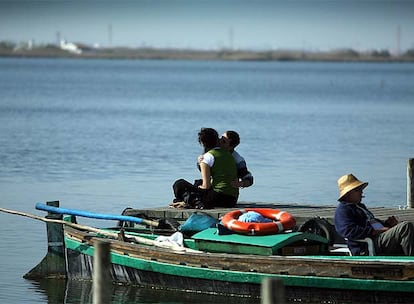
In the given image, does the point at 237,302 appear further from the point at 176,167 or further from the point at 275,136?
the point at 275,136

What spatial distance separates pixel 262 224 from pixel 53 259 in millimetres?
3526

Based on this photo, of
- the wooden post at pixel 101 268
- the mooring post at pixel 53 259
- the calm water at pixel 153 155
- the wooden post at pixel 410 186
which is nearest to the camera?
Answer: the wooden post at pixel 101 268

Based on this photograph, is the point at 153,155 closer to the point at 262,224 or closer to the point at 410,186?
the point at 410,186

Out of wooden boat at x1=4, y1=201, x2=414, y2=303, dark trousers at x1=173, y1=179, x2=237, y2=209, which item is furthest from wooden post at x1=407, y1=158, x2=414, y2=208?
wooden boat at x1=4, y1=201, x2=414, y2=303

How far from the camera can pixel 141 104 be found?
74.7m

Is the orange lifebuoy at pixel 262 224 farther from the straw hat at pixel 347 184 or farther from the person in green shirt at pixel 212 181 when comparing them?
the person in green shirt at pixel 212 181

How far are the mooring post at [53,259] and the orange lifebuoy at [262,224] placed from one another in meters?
2.78

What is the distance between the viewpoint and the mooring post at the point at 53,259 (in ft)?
59.6

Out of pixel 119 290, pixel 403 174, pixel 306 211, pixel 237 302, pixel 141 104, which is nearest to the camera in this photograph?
pixel 237 302

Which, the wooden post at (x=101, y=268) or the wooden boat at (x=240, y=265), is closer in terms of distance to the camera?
the wooden post at (x=101, y=268)

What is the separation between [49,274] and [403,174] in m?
14.2

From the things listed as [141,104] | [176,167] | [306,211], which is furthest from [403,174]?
[141,104]

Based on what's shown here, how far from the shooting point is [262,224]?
1588cm

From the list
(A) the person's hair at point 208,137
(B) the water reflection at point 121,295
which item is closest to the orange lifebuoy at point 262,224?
(B) the water reflection at point 121,295
